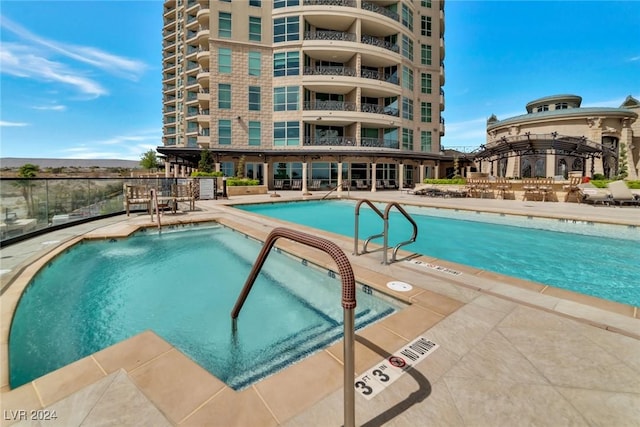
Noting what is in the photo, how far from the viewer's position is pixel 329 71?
26.2m

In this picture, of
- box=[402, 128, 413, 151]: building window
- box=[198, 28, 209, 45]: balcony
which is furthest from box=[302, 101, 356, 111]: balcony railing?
box=[198, 28, 209, 45]: balcony

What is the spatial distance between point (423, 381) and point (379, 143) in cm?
2782

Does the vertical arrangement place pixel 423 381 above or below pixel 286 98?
below

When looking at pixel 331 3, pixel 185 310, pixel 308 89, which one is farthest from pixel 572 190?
pixel 331 3

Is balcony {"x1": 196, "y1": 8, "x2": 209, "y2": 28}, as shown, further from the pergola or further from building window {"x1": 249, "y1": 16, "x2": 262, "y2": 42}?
the pergola

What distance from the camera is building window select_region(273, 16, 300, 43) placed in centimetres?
2570

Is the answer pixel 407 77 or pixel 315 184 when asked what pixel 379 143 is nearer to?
pixel 315 184

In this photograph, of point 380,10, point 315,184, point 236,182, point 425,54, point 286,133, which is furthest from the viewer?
point 425,54

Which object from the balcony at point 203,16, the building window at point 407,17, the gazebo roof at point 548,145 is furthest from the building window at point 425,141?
the balcony at point 203,16

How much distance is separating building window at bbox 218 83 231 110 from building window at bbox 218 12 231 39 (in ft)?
14.7

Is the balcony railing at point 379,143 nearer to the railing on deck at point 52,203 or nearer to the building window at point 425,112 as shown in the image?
the building window at point 425,112

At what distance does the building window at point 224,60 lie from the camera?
25281 mm

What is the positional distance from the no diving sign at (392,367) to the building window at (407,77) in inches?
1226

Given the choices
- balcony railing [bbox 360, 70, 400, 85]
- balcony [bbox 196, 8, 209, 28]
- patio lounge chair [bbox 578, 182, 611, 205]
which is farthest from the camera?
balcony [bbox 196, 8, 209, 28]
